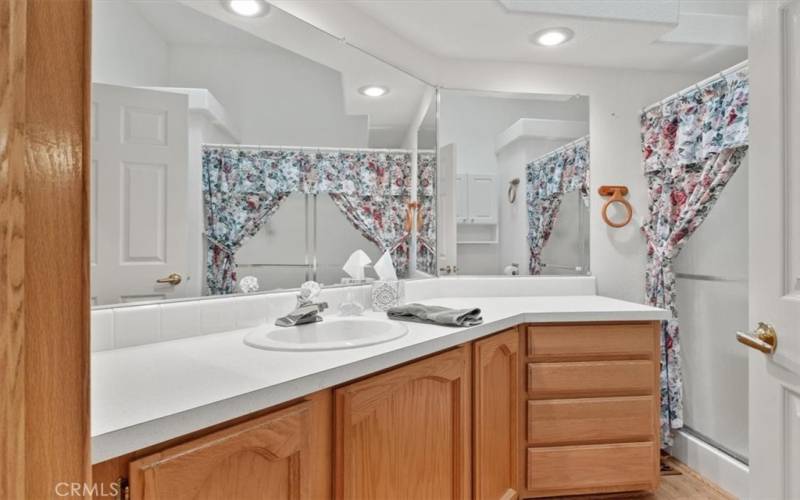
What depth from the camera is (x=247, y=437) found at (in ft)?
2.53

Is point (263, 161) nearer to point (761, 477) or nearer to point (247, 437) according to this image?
point (247, 437)

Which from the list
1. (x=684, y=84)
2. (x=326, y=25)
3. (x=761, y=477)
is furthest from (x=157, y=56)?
(x=684, y=84)

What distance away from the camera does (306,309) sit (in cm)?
143

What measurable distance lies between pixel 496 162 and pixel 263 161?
4.13 ft

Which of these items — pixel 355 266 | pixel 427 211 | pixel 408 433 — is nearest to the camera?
pixel 408 433

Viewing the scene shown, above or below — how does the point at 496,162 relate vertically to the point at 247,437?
above

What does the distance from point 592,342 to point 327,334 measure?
42.1 inches

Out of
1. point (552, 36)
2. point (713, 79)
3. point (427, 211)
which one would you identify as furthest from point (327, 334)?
point (713, 79)

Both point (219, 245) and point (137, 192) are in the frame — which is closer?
point (137, 192)

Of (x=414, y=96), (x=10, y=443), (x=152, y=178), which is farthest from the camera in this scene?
(x=414, y=96)

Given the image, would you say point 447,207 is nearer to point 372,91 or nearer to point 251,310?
point 372,91

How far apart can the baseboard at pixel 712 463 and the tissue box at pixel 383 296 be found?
168 centimetres

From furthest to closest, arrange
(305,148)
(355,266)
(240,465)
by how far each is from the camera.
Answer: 1. (355,266)
2. (305,148)
3. (240,465)

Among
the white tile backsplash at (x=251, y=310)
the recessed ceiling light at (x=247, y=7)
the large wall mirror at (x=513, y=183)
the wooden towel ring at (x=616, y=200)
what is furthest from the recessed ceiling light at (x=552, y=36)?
the white tile backsplash at (x=251, y=310)
